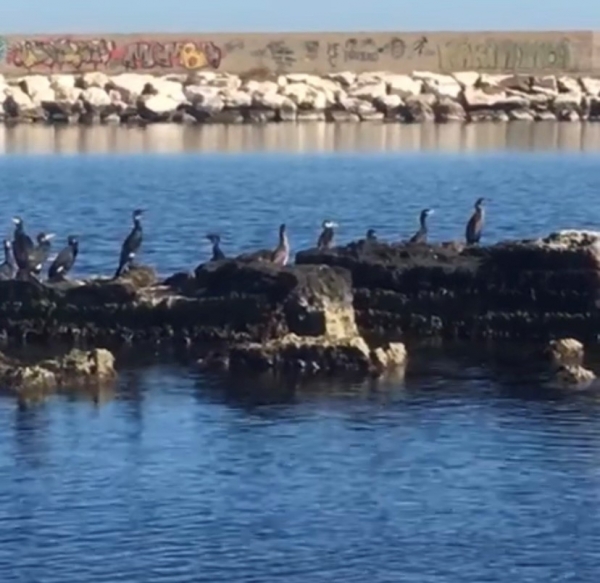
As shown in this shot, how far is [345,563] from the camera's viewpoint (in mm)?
14258

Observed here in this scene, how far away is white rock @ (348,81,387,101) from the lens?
71125mm

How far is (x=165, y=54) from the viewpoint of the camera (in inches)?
3113

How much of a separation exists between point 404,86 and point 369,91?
4.28ft

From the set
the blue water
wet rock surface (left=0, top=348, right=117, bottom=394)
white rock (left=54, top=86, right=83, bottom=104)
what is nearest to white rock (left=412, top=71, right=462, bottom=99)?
white rock (left=54, top=86, right=83, bottom=104)

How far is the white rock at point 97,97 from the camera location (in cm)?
6944

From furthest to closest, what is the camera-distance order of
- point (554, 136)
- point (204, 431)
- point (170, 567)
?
point (554, 136)
point (204, 431)
point (170, 567)

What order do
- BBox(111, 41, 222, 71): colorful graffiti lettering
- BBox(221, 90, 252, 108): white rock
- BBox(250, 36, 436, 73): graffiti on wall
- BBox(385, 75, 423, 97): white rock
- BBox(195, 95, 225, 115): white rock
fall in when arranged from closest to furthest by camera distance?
1. BBox(195, 95, 225, 115): white rock
2. BBox(221, 90, 252, 108): white rock
3. BBox(385, 75, 423, 97): white rock
4. BBox(250, 36, 436, 73): graffiti on wall
5. BBox(111, 41, 222, 71): colorful graffiti lettering

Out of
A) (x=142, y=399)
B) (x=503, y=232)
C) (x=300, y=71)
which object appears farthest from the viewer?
(x=300, y=71)

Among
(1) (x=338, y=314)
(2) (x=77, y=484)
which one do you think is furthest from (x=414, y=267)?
(2) (x=77, y=484)

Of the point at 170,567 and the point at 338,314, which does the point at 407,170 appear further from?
the point at 170,567

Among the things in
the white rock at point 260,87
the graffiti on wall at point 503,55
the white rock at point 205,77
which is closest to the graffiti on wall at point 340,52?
the graffiti on wall at point 503,55

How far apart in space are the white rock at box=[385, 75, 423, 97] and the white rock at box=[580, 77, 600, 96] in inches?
252

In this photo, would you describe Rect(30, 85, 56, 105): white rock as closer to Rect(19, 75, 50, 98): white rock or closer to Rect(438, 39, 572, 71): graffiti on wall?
Rect(19, 75, 50, 98): white rock

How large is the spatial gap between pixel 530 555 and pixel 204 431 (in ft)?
14.4
